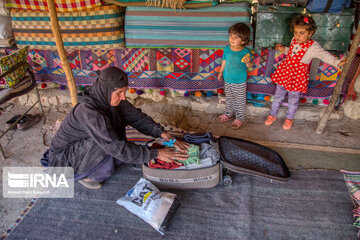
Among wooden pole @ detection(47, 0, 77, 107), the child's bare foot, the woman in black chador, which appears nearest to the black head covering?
the woman in black chador

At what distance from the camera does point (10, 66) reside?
9.84ft

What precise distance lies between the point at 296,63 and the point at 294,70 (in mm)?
83

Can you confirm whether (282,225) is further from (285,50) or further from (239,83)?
(285,50)

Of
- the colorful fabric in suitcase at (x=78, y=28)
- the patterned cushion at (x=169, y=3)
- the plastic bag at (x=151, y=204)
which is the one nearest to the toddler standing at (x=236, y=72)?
the patterned cushion at (x=169, y=3)

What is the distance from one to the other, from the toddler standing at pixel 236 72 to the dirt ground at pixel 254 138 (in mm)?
197

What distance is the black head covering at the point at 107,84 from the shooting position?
7.46 feet

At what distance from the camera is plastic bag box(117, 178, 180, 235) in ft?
7.48

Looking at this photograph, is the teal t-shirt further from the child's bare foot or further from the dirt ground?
the dirt ground

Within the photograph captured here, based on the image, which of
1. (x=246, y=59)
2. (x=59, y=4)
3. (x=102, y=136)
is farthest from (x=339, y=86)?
(x=59, y=4)

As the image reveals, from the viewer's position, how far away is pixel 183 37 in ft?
11.6

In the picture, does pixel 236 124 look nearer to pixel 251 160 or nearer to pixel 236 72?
pixel 236 72

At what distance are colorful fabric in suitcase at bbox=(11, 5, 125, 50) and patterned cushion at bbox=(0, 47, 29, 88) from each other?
2.01ft

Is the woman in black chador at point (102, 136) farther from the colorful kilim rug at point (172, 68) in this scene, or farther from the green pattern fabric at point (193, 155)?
the colorful kilim rug at point (172, 68)

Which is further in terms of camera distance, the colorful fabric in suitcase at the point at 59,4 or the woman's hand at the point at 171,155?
the colorful fabric in suitcase at the point at 59,4
